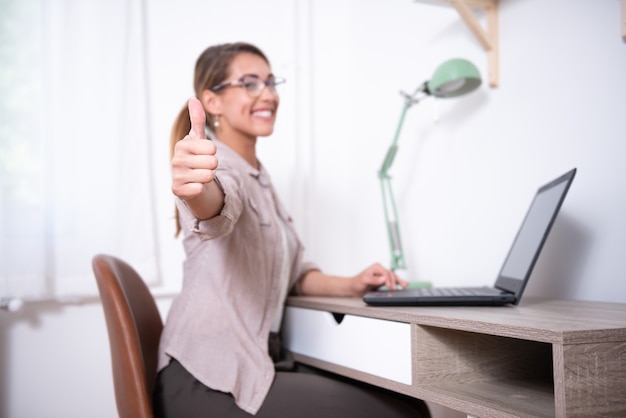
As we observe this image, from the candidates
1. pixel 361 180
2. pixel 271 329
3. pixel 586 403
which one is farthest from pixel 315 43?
pixel 586 403

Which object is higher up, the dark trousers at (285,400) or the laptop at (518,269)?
the laptop at (518,269)

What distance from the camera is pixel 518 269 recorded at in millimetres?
1095

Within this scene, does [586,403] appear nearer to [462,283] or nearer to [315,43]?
[462,283]

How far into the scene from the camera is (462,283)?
1.60 m

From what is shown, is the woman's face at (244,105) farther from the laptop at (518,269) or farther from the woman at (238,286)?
the laptop at (518,269)

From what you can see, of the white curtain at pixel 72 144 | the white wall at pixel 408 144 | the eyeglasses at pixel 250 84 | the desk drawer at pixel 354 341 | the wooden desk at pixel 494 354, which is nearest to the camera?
the wooden desk at pixel 494 354

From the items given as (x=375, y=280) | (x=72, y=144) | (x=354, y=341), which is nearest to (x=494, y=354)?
(x=354, y=341)

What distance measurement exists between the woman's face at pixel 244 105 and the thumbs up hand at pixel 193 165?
2.06ft

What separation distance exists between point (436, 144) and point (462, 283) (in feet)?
1.45

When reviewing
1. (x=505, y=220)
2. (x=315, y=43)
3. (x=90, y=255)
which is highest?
(x=315, y=43)

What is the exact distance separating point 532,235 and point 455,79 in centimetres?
48

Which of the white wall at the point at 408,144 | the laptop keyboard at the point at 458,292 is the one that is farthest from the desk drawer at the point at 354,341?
the white wall at the point at 408,144

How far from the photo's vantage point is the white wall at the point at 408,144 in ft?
4.02

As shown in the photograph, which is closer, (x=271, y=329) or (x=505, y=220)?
(x=271, y=329)
